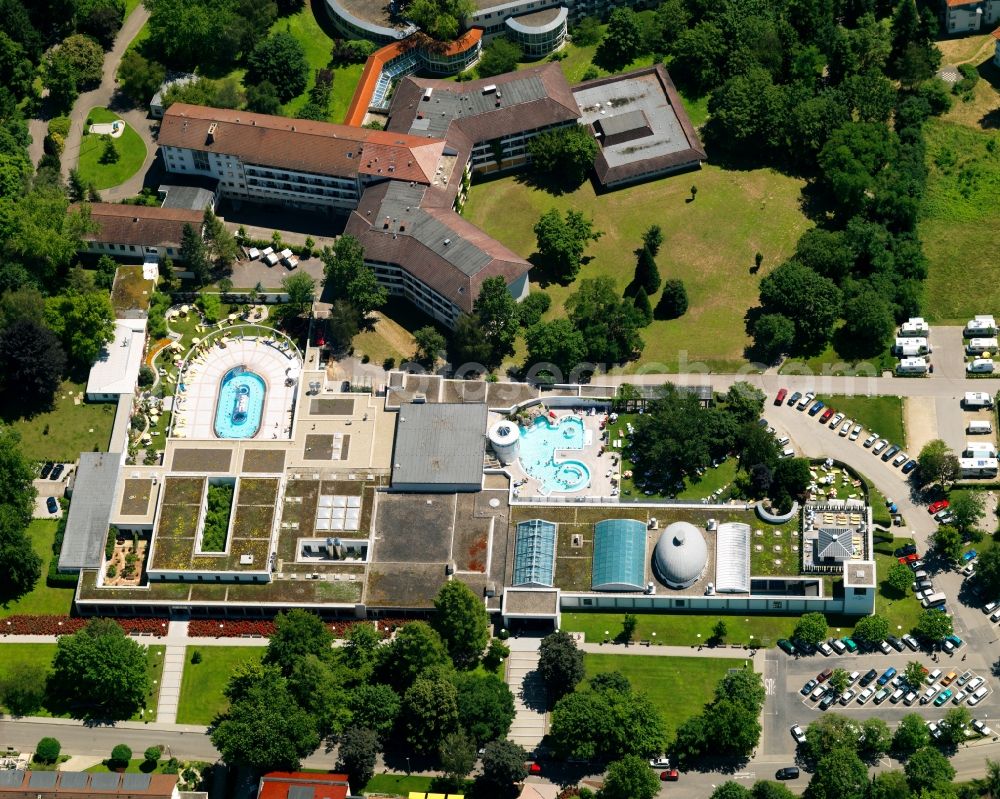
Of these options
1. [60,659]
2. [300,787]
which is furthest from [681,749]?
[60,659]

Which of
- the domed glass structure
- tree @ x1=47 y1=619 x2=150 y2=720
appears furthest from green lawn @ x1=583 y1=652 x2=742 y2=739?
tree @ x1=47 y1=619 x2=150 y2=720

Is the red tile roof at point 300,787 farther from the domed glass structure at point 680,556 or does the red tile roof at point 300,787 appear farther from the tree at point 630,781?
the domed glass structure at point 680,556

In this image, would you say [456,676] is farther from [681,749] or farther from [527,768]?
[681,749]

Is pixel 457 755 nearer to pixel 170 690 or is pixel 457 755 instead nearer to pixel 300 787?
pixel 300 787

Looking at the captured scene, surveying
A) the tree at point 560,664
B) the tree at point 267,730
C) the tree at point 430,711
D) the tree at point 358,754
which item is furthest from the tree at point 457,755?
the tree at point 267,730

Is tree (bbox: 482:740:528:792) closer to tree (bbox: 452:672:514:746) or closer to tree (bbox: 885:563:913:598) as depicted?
tree (bbox: 452:672:514:746)
